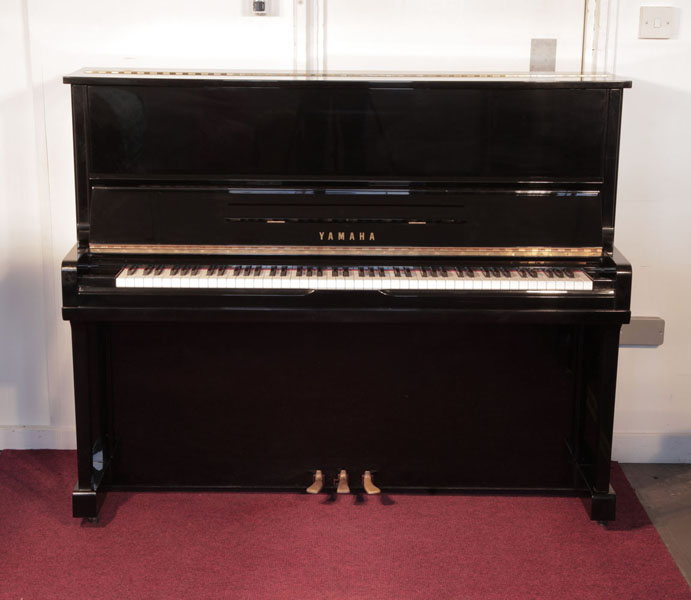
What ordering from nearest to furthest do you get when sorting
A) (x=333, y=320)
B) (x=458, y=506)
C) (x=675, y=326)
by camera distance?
(x=333, y=320), (x=458, y=506), (x=675, y=326)

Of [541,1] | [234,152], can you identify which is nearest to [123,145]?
[234,152]

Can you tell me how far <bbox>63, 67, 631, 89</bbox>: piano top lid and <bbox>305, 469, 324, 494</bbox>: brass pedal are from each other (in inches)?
47.4

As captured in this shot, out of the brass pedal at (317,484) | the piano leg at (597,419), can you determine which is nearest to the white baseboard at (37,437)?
the brass pedal at (317,484)

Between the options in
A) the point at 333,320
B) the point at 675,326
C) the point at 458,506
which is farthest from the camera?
the point at 675,326

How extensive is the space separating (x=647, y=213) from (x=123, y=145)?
1.72 metres

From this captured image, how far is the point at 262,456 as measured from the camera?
3.11 meters

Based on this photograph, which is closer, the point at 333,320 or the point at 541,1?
the point at 333,320

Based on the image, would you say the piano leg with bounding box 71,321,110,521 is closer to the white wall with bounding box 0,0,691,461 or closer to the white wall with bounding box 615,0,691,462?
the white wall with bounding box 0,0,691,461

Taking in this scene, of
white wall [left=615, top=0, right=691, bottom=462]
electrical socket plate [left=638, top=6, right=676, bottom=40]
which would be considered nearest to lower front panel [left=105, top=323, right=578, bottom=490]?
white wall [left=615, top=0, right=691, bottom=462]

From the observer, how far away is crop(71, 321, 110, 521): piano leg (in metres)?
2.78

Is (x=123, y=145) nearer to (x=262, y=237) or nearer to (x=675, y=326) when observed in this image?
(x=262, y=237)

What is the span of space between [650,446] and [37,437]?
2.18 metres

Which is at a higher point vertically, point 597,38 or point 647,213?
point 597,38

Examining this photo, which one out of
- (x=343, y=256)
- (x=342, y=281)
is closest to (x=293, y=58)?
(x=343, y=256)
